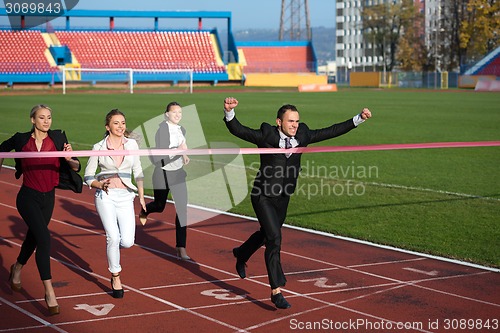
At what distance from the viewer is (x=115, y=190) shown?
27.3 feet

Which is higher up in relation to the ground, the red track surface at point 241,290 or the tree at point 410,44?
the tree at point 410,44

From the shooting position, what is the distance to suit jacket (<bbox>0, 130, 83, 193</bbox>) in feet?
26.1

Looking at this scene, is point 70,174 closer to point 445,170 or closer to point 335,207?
point 335,207

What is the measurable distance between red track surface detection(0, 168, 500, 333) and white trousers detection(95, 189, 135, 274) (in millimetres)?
474

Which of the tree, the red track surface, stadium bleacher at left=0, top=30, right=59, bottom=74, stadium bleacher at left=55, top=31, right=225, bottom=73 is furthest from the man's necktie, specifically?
the tree

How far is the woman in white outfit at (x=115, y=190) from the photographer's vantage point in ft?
27.2

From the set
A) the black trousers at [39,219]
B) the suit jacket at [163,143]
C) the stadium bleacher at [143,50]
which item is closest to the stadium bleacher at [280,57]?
the stadium bleacher at [143,50]

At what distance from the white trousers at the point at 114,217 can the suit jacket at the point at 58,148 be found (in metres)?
0.30

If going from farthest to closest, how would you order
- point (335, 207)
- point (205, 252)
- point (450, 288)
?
point (335, 207) < point (205, 252) < point (450, 288)

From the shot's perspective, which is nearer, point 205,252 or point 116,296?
point 116,296

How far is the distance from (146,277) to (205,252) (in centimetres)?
154

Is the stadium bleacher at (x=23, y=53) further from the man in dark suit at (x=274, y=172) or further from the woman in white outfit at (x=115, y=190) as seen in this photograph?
the man in dark suit at (x=274, y=172)

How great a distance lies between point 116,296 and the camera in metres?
8.36

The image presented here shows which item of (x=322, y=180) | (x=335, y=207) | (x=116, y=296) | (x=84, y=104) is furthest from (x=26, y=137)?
(x=84, y=104)
